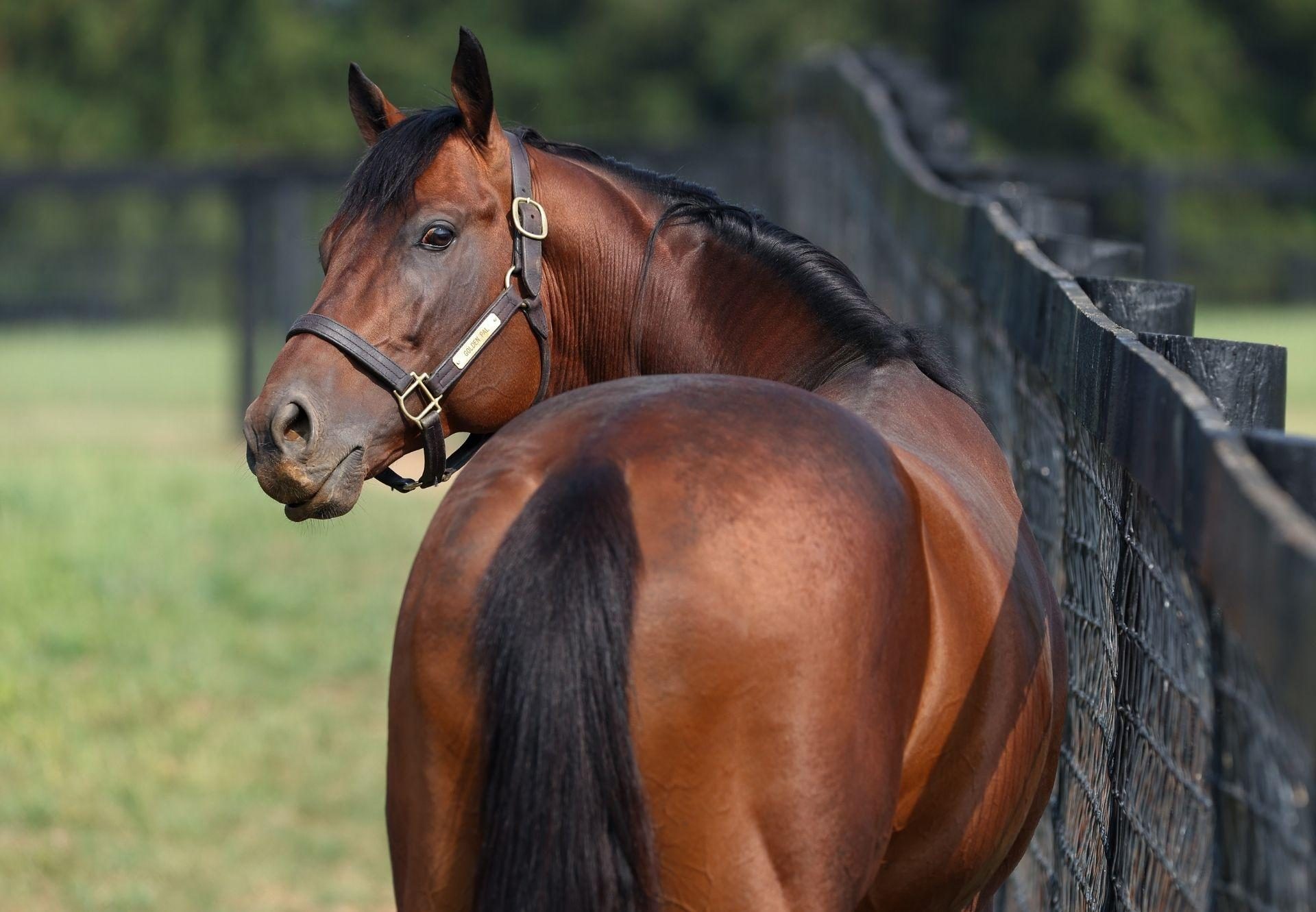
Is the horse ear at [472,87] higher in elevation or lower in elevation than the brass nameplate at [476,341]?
higher

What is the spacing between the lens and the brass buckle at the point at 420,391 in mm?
3068

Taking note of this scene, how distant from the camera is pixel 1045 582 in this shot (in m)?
2.72

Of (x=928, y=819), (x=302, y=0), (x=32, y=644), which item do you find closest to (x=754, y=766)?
(x=928, y=819)

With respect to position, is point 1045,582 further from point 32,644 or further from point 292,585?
point 292,585

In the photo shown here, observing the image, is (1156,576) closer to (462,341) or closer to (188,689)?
(462,341)

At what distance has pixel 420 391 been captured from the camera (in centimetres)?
310

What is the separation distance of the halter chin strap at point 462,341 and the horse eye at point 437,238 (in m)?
0.15

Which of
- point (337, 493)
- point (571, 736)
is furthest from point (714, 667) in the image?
point (337, 493)

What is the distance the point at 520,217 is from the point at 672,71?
115 ft

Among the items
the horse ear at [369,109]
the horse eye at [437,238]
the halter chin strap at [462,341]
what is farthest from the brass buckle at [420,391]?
the horse ear at [369,109]

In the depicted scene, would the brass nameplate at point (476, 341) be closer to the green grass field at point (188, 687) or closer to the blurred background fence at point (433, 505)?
the blurred background fence at point (433, 505)

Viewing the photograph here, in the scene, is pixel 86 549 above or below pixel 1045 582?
below

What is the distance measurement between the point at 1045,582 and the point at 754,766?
1.01 metres

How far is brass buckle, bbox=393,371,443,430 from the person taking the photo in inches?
121
